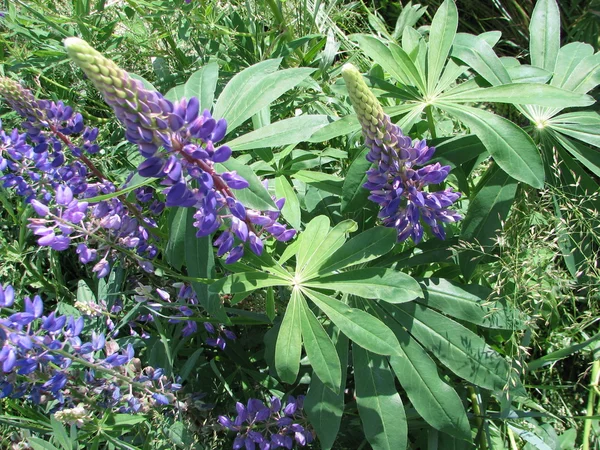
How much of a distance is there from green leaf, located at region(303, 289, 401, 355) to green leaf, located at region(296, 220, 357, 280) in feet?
0.34

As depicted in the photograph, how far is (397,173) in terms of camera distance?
5.14 ft

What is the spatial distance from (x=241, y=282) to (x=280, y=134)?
0.45 meters

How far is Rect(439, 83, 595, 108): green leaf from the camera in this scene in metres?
1.62

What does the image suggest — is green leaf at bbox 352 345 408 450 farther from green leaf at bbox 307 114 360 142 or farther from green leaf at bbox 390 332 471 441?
green leaf at bbox 307 114 360 142

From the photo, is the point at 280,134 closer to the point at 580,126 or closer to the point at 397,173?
the point at 397,173

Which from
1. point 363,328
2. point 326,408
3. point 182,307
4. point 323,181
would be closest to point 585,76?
point 323,181

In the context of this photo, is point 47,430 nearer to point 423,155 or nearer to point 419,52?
point 423,155

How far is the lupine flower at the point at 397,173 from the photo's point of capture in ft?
4.65

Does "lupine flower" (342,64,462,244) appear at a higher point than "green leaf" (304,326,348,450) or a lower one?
higher

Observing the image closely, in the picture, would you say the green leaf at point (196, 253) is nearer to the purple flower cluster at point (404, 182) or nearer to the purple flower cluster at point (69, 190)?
the purple flower cluster at point (69, 190)

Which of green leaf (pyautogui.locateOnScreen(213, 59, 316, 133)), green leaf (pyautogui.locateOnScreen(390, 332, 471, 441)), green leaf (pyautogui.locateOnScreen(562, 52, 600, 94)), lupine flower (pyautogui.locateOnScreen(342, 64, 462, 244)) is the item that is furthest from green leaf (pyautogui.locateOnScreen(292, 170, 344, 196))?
green leaf (pyautogui.locateOnScreen(562, 52, 600, 94))

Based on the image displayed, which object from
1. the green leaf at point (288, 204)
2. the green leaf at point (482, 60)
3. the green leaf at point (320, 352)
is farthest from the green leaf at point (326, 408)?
the green leaf at point (482, 60)

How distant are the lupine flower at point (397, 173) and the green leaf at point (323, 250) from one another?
0.49 ft

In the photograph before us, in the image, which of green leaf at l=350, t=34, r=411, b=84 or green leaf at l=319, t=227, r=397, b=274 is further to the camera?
green leaf at l=350, t=34, r=411, b=84
